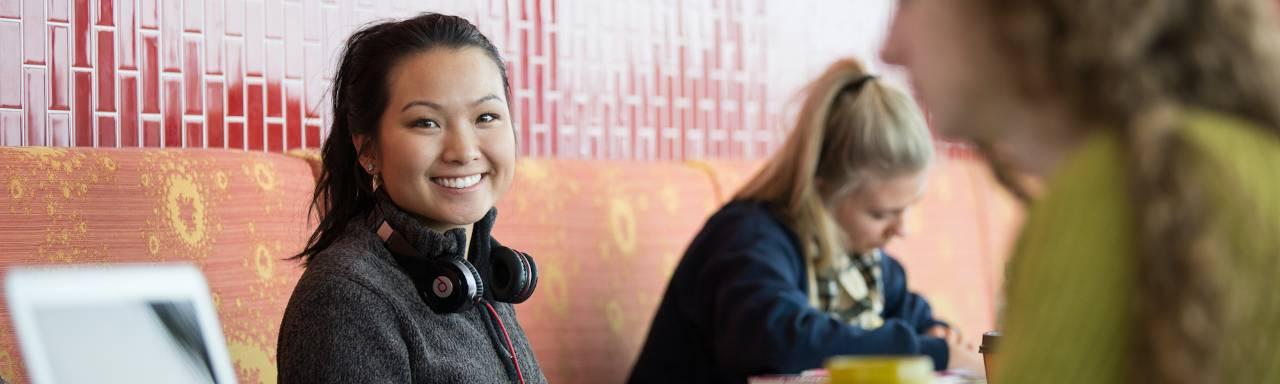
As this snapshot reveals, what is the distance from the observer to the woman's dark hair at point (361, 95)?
1547 mm

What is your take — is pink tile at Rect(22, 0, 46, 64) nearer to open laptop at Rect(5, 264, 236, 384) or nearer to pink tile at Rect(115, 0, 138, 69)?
pink tile at Rect(115, 0, 138, 69)

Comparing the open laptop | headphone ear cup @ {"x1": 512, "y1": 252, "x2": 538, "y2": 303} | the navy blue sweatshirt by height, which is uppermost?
the open laptop

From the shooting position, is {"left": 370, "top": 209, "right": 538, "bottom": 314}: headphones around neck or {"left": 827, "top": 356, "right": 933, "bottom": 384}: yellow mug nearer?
{"left": 827, "top": 356, "right": 933, "bottom": 384}: yellow mug

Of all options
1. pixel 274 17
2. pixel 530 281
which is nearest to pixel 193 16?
pixel 274 17

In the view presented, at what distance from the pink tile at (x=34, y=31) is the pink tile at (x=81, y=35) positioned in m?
0.04

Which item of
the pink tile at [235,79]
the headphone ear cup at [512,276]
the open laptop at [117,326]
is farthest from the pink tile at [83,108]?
the open laptop at [117,326]

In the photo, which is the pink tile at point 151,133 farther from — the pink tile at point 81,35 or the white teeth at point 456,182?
the white teeth at point 456,182

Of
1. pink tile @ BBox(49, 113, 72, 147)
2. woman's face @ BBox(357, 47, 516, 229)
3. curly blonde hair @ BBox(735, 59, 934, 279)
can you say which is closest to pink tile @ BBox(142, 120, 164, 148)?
pink tile @ BBox(49, 113, 72, 147)

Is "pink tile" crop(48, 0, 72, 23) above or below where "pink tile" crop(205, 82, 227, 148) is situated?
above

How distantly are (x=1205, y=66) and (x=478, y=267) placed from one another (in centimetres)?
103

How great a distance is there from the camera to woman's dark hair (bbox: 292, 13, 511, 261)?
155 cm

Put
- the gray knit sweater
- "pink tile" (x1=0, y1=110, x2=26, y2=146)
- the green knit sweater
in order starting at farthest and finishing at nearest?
"pink tile" (x1=0, y1=110, x2=26, y2=146), the gray knit sweater, the green knit sweater

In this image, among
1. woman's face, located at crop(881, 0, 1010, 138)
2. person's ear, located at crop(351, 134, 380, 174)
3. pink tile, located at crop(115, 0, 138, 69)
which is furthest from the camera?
pink tile, located at crop(115, 0, 138, 69)

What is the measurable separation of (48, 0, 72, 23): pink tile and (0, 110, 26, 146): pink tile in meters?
0.12
